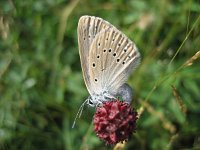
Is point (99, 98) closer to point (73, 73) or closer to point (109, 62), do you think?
point (109, 62)

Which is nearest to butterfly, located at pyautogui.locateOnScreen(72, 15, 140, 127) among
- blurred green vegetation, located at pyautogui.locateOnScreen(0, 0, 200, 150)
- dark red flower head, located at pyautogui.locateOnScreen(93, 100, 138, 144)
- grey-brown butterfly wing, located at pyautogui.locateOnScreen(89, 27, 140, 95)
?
grey-brown butterfly wing, located at pyautogui.locateOnScreen(89, 27, 140, 95)

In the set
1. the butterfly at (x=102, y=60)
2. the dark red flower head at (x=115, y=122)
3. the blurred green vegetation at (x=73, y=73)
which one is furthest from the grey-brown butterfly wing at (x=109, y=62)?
the blurred green vegetation at (x=73, y=73)

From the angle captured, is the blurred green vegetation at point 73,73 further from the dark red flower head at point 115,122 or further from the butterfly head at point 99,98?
the dark red flower head at point 115,122

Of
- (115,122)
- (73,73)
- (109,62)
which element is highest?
(109,62)

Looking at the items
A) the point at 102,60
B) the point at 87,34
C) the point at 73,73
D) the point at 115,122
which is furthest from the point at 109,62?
the point at 73,73

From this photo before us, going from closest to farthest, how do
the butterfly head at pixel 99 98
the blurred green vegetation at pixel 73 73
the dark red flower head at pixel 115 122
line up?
the dark red flower head at pixel 115 122 → the butterfly head at pixel 99 98 → the blurred green vegetation at pixel 73 73

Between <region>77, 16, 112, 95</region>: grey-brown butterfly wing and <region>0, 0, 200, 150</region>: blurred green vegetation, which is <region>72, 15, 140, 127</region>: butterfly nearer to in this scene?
<region>77, 16, 112, 95</region>: grey-brown butterfly wing
